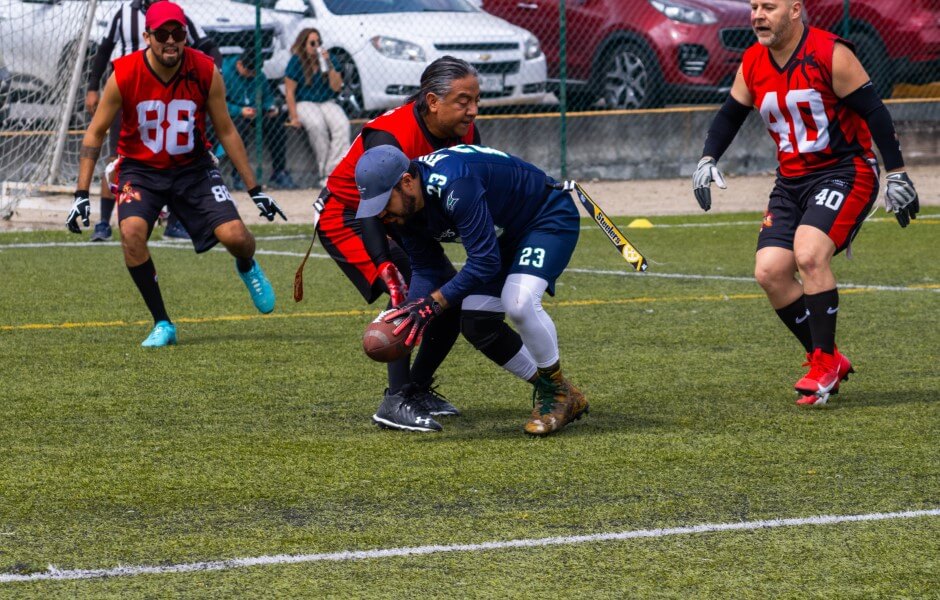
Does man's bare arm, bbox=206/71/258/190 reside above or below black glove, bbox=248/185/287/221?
above

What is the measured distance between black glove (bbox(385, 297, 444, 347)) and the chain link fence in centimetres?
1047

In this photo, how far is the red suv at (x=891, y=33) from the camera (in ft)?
61.3

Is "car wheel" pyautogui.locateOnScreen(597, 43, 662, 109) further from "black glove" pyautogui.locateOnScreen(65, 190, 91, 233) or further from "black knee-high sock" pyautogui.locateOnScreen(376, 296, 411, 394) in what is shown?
"black knee-high sock" pyautogui.locateOnScreen(376, 296, 411, 394)

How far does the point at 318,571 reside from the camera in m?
4.54

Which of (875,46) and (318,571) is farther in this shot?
(875,46)

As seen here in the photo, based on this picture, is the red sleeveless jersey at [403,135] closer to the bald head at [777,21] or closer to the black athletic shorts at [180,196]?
the bald head at [777,21]

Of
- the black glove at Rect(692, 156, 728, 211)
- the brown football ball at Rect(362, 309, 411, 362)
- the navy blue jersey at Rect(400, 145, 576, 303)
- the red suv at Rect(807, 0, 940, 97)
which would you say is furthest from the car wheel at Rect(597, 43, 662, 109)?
the brown football ball at Rect(362, 309, 411, 362)

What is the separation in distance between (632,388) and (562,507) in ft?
7.70

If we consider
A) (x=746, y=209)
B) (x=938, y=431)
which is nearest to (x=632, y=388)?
(x=938, y=431)

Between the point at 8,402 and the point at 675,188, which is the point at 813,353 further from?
the point at 675,188

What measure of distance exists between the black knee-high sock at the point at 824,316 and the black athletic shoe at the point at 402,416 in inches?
69.9

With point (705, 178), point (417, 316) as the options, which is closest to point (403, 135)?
point (417, 316)

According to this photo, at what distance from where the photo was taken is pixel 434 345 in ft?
23.0

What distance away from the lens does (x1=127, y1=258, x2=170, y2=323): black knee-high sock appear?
9.09 meters
